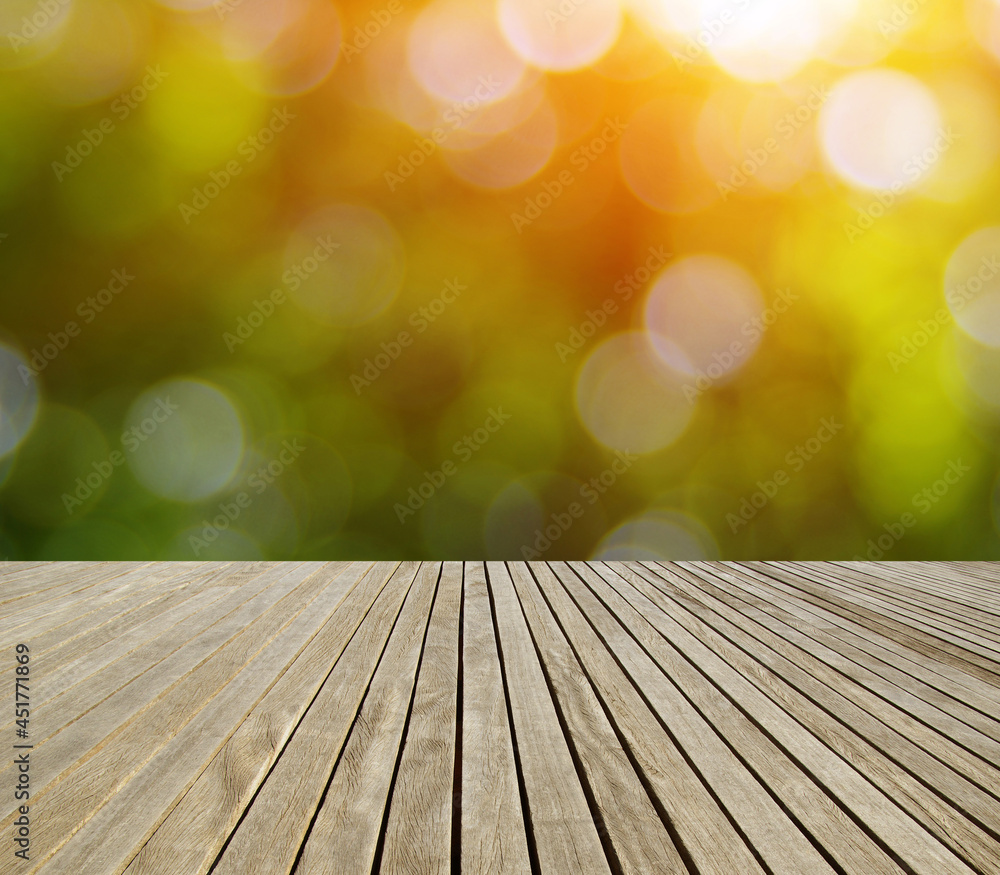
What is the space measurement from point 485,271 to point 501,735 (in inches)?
116

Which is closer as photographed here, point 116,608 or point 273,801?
point 273,801

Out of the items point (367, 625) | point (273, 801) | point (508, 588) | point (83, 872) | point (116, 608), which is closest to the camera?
point (83, 872)

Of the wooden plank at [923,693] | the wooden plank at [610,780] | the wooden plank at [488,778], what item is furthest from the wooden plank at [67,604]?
the wooden plank at [923,693]

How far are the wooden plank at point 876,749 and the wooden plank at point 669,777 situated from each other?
1.06ft

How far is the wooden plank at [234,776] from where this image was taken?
96 cm

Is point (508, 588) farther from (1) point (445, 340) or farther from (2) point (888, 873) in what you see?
(2) point (888, 873)

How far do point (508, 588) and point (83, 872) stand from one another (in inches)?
76.8

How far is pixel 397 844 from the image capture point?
99cm

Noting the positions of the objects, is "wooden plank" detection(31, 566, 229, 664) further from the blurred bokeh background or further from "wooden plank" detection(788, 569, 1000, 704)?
"wooden plank" detection(788, 569, 1000, 704)

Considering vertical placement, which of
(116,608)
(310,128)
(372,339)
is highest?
(310,128)

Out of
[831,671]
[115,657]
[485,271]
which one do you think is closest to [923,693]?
[831,671]

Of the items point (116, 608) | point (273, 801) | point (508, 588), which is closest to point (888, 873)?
point (273, 801)

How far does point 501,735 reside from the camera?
1.36 metres

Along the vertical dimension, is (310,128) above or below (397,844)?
above
